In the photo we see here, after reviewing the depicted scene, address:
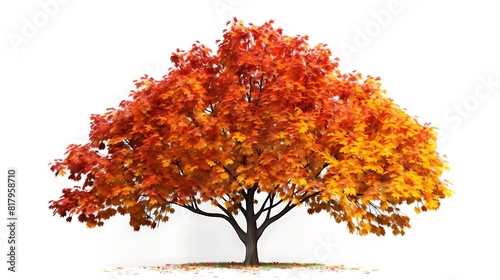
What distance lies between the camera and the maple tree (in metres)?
18.2

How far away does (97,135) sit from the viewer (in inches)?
775

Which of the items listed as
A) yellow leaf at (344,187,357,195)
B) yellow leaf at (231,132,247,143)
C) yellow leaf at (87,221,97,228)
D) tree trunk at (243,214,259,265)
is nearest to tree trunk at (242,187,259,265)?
tree trunk at (243,214,259,265)

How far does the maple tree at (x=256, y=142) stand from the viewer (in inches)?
715

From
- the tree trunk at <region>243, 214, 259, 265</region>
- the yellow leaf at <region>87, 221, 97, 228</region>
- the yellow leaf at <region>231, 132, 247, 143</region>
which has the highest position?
the yellow leaf at <region>231, 132, 247, 143</region>

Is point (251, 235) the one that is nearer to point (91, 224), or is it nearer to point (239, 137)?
point (239, 137)

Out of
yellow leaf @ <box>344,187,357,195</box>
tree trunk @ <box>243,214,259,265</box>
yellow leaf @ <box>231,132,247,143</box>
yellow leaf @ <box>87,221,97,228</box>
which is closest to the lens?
yellow leaf @ <box>344,187,357,195</box>

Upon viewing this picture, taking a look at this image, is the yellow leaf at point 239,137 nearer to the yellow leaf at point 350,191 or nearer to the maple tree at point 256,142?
the maple tree at point 256,142

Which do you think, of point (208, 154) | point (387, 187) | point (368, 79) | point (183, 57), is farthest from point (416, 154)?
point (183, 57)

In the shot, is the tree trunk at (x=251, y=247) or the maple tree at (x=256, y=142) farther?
the tree trunk at (x=251, y=247)

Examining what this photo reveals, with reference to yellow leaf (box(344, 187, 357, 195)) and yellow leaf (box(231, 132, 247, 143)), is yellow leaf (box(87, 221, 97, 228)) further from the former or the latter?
yellow leaf (box(344, 187, 357, 195))

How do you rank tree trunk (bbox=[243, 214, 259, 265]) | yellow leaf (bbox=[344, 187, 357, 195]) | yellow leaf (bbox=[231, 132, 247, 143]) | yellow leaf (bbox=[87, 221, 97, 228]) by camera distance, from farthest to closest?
tree trunk (bbox=[243, 214, 259, 265])
yellow leaf (bbox=[87, 221, 97, 228])
yellow leaf (bbox=[231, 132, 247, 143])
yellow leaf (bbox=[344, 187, 357, 195])

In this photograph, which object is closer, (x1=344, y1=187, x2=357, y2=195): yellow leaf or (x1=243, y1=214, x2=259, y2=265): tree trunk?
(x1=344, y1=187, x2=357, y2=195): yellow leaf

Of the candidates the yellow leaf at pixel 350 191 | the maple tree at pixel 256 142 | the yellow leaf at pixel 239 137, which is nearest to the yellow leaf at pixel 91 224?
the maple tree at pixel 256 142

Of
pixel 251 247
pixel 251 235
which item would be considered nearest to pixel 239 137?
pixel 251 235
